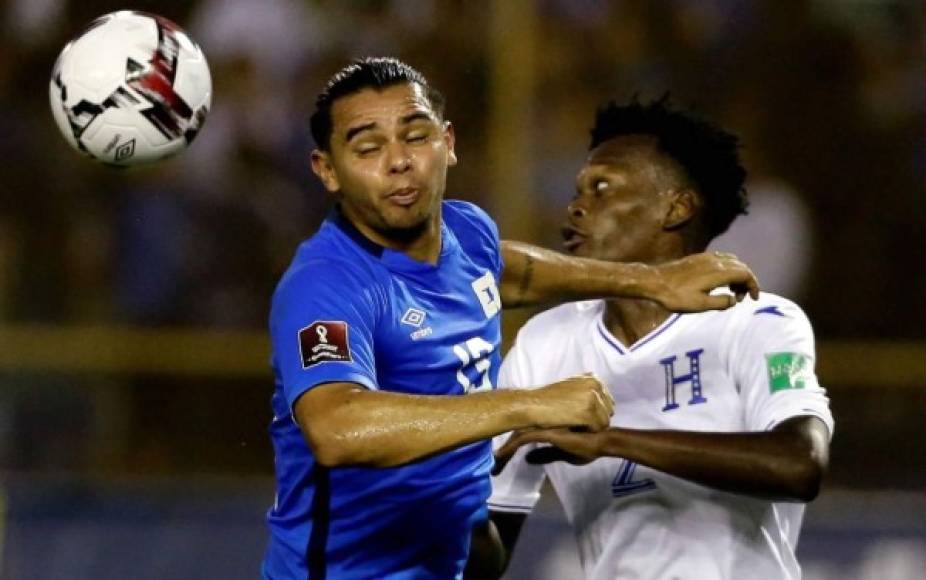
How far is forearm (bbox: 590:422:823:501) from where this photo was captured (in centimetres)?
431

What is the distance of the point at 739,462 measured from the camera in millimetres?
4332

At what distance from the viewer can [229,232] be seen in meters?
9.16

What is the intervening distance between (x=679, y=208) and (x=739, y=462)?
42.5 inches

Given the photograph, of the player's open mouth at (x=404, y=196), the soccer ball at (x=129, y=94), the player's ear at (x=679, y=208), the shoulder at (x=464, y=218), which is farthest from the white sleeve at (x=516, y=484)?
the soccer ball at (x=129, y=94)

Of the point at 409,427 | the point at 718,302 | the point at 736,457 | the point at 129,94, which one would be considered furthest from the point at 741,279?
the point at 129,94

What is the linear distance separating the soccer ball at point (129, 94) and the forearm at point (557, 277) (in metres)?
0.98

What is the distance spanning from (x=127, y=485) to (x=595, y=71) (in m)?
3.39

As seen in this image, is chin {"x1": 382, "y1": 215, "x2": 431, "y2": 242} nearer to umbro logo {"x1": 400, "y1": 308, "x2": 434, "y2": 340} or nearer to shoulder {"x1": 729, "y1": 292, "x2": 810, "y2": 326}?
umbro logo {"x1": 400, "y1": 308, "x2": 434, "y2": 340}

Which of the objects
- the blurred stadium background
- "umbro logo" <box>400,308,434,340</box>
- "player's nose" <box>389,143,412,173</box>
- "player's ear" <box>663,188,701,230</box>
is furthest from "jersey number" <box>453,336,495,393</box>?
the blurred stadium background

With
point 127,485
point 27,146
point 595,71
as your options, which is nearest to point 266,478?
point 127,485

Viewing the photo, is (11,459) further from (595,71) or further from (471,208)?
(471,208)

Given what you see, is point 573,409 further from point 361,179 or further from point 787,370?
point 787,370

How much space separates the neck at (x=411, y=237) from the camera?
436 cm

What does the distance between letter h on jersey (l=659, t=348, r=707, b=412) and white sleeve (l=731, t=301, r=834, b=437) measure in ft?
0.34
